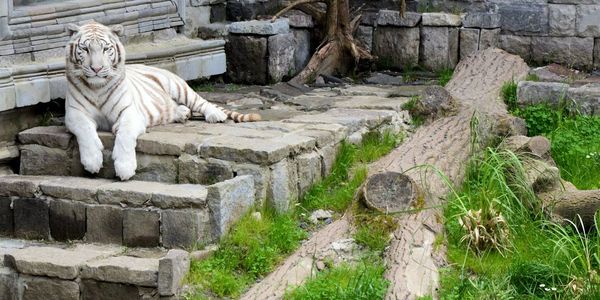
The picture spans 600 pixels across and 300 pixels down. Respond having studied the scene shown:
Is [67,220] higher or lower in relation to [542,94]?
lower

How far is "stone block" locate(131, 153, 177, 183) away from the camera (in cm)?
752

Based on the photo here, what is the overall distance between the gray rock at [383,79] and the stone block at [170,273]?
4937 millimetres

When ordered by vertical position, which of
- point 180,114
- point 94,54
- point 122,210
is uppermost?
point 94,54

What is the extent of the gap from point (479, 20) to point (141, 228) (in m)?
5.45

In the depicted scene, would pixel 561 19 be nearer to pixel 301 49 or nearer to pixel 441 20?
pixel 441 20

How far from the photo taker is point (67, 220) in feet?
23.9

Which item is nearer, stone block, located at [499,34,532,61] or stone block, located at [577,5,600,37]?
stone block, located at [577,5,600,37]

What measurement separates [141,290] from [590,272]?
2.53 metres

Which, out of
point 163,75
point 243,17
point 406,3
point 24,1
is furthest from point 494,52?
point 24,1

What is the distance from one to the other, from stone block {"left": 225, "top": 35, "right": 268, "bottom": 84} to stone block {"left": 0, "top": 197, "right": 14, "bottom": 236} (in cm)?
381

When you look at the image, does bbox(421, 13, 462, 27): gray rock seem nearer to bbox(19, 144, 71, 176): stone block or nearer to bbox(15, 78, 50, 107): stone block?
bbox(15, 78, 50, 107): stone block

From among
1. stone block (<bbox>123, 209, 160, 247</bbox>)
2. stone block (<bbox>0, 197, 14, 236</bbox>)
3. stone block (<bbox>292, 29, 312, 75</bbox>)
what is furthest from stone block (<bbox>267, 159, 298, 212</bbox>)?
stone block (<bbox>292, 29, 312, 75</bbox>)

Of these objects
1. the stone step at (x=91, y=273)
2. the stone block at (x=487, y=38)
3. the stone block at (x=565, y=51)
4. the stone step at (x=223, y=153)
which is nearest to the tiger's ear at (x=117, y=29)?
the stone step at (x=223, y=153)

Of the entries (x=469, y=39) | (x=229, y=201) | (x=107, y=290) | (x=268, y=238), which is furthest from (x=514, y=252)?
(x=469, y=39)
